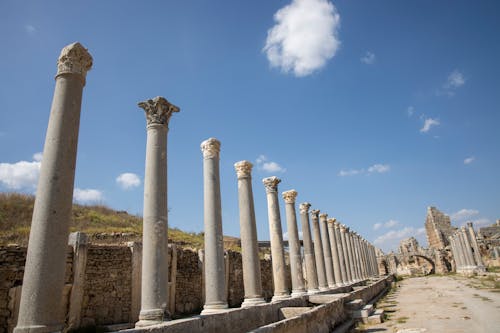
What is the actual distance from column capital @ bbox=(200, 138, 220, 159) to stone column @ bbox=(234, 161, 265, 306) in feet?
5.60

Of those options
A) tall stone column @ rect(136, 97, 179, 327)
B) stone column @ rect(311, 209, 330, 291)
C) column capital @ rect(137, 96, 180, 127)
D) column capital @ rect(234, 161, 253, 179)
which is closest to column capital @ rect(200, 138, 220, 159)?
column capital @ rect(234, 161, 253, 179)

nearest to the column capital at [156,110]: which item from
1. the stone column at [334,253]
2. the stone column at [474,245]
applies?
the stone column at [334,253]

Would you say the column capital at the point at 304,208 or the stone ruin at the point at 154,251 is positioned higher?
the column capital at the point at 304,208

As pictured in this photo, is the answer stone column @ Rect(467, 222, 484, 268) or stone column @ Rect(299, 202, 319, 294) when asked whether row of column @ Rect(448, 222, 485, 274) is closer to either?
stone column @ Rect(467, 222, 484, 268)

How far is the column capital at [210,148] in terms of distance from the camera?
10.4 meters

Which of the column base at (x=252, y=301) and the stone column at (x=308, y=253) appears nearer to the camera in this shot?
the column base at (x=252, y=301)

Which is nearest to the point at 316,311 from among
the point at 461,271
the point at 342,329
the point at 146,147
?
the point at 342,329

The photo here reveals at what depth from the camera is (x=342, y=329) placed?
378 inches

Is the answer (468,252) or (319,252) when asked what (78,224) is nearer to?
(319,252)

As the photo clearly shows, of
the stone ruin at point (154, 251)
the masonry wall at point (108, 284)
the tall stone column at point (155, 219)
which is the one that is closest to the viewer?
the stone ruin at point (154, 251)

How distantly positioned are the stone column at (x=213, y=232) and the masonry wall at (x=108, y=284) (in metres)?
5.07

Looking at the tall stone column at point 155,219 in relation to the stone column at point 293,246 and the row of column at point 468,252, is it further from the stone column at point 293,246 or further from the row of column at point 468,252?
the row of column at point 468,252

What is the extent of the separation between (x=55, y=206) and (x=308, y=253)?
14.1 m

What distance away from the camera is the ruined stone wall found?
9555 mm
